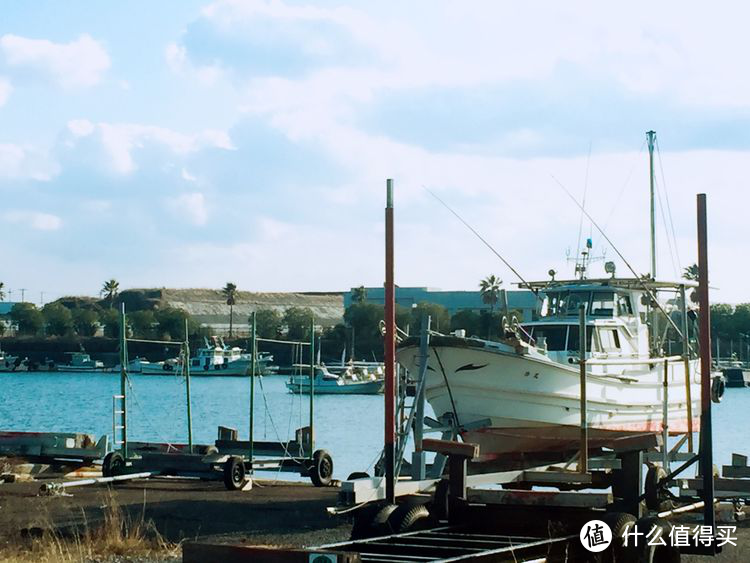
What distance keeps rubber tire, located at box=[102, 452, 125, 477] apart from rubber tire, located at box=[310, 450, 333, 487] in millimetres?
3794

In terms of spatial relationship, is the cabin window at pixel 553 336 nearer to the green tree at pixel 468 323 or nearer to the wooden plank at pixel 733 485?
the wooden plank at pixel 733 485

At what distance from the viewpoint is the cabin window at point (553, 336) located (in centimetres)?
2853

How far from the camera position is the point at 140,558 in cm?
1520

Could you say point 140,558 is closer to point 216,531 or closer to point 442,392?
point 216,531

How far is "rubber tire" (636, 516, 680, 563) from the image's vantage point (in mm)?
11859

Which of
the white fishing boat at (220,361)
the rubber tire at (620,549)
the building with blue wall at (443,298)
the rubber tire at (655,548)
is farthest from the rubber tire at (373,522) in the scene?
the white fishing boat at (220,361)

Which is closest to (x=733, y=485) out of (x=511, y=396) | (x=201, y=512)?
(x=511, y=396)

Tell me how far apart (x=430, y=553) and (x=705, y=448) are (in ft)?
13.5

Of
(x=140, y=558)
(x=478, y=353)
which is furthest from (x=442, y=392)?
(x=140, y=558)

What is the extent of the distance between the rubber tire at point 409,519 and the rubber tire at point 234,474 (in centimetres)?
1128

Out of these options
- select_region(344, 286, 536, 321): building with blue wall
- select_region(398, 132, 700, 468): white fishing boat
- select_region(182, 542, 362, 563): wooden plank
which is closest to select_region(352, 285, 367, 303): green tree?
select_region(344, 286, 536, 321): building with blue wall

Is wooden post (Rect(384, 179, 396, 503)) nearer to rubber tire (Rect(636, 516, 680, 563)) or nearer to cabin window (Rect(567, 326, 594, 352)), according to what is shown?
rubber tire (Rect(636, 516, 680, 563))

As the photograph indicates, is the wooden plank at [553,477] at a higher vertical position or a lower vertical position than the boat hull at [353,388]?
higher

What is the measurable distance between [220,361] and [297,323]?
12.6 m
